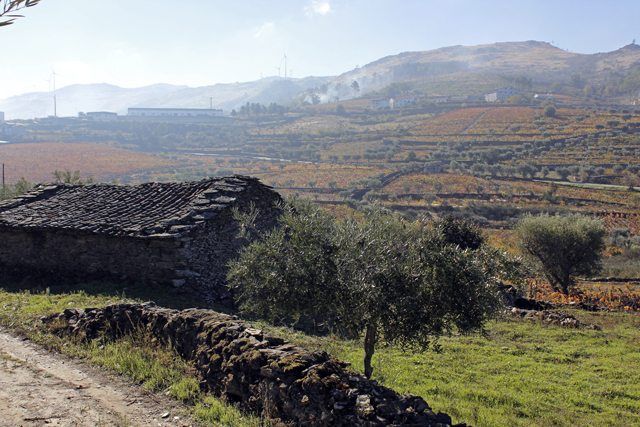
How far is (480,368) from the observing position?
866cm

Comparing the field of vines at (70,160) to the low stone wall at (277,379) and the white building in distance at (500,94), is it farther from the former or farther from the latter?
the white building in distance at (500,94)

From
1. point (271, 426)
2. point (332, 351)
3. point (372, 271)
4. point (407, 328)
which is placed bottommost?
point (332, 351)

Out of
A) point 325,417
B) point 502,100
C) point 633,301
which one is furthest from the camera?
point 502,100

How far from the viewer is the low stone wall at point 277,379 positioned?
15.2 feet

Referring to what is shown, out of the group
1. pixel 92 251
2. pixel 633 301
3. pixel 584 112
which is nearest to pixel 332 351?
pixel 92 251

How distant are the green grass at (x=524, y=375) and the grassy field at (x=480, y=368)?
2cm

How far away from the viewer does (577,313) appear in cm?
1434

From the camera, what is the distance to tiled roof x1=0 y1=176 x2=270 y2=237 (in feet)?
39.9

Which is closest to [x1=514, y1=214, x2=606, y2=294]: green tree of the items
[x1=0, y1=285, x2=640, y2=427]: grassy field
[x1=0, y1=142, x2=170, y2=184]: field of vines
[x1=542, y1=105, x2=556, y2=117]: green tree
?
[x1=0, y1=285, x2=640, y2=427]: grassy field

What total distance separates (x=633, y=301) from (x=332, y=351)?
1326 centimetres

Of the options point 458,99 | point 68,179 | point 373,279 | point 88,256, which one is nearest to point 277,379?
point 373,279

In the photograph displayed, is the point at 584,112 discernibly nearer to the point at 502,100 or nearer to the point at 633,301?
the point at 502,100

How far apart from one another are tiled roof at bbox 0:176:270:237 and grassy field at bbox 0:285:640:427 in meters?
2.00

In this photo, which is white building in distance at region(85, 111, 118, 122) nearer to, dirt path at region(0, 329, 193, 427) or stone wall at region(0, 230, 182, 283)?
stone wall at region(0, 230, 182, 283)
